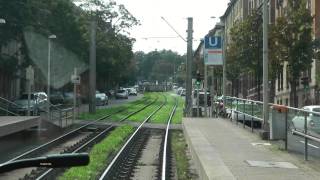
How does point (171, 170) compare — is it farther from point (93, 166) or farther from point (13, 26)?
point (13, 26)

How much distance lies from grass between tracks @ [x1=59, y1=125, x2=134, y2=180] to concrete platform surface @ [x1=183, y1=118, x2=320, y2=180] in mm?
2439

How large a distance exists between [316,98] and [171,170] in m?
30.6

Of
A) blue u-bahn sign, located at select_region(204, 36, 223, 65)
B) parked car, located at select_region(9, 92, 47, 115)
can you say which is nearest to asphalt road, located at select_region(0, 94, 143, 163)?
parked car, located at select_region(9, 92, 47, 115)

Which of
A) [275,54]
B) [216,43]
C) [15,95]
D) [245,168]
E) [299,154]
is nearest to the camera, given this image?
[245,168]

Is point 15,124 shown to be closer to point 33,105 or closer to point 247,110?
point 247,110

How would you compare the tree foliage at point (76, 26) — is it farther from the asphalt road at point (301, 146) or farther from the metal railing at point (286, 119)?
the asphalt road at point (301, 146)

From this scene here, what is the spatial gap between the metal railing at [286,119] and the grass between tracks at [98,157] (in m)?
4.64

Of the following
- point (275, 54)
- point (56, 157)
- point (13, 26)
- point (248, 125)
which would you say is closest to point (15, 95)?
point (13, 26)

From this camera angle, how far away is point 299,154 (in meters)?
14.9

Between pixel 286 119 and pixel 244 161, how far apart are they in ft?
9.29

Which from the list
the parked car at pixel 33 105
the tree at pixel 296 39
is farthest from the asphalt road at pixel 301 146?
the tree at pixel 296 39

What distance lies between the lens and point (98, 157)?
18.7 metres

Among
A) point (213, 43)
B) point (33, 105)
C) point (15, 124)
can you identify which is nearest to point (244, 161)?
point (15, 124)

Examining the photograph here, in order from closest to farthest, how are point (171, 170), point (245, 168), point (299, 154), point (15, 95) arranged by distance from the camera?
point (245, 168) < point (299, 154) < point (171, 170) < point (15, 95)
